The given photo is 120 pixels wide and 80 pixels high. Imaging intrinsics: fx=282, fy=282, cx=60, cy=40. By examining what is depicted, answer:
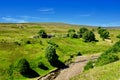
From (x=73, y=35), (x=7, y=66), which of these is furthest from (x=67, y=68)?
(x=73, y=35)

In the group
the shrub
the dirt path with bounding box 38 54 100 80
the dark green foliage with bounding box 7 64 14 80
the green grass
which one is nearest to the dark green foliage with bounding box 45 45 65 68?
the dirt path with bounding box 38 54 100 80

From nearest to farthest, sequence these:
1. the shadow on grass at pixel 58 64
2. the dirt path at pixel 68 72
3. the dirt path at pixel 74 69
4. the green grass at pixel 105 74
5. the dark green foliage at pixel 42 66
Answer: the green grass at pixel 105 74 < the dirt path at pixel 68 72 < the dirt path at pixel 74 69 < the dark green foliage at pixel 42 66 < the shadow on grass at pixel 58 64

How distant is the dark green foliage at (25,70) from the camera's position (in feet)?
335

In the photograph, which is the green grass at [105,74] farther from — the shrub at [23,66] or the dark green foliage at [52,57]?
the dark green foliage at [52,57]

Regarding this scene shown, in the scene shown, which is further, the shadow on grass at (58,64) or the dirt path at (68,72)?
the shadow on grass at (58,64)

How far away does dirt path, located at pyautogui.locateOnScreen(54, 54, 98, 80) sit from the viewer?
10188cm

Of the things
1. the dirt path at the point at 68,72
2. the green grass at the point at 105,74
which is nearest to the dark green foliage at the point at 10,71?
the dirt path at the point at 68,72

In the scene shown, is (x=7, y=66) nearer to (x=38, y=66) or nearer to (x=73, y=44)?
(x=38, y=66)

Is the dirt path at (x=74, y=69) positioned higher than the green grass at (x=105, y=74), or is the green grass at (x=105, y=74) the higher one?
the green grass at (x=105, y=74)

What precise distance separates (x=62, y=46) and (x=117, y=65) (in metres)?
105

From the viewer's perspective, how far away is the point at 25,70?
102500mm

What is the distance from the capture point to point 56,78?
100875 mm

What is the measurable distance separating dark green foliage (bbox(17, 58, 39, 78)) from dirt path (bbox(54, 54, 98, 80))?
952cm

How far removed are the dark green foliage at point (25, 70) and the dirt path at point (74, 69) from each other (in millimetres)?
9520
